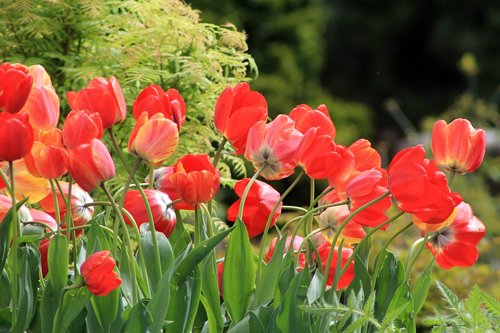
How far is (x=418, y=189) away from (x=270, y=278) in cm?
31

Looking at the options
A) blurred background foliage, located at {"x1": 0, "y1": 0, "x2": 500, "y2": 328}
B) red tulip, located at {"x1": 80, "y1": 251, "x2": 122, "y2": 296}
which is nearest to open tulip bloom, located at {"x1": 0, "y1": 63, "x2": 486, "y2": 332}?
red tulip, located at {"x1": 80, "y1": 251, "x2": 122, "y2": 296}

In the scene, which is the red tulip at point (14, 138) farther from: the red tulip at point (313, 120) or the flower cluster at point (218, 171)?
the red tulip at point (313, 120)

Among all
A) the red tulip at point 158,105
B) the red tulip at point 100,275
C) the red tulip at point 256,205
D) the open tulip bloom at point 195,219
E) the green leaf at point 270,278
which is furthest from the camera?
the red tulip at point 256,205

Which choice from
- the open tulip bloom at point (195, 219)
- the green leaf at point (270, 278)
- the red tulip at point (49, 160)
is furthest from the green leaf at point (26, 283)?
the green leaf at point (270, 278)

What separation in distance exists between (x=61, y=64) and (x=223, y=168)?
60cm

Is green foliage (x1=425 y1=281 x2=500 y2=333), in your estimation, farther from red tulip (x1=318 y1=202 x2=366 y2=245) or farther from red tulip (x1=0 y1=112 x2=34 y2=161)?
red tulip (x1=0 y1=112 x2=34 y2=161)

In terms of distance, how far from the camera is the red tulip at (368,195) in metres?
1.90

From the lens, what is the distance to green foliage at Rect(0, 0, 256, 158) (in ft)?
9.91

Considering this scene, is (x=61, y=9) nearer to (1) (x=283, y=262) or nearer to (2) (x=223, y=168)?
(2) (x=223, y=168)

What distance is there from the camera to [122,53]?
308cm

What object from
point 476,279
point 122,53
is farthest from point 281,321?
point 476,279

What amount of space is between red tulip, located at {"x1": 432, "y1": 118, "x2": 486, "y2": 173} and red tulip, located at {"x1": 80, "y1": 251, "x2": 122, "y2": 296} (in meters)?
0.68

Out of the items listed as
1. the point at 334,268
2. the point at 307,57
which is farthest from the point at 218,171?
the point at 307,57

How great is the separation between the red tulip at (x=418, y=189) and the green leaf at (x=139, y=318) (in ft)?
1.56
